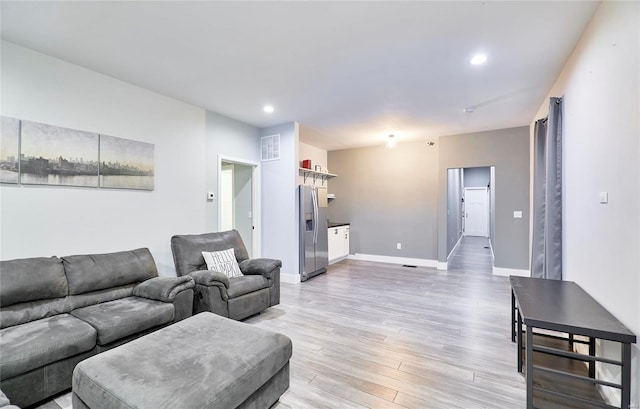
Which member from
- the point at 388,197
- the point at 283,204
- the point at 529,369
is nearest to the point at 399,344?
the point at 529,369

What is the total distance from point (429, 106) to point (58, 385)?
483 cm

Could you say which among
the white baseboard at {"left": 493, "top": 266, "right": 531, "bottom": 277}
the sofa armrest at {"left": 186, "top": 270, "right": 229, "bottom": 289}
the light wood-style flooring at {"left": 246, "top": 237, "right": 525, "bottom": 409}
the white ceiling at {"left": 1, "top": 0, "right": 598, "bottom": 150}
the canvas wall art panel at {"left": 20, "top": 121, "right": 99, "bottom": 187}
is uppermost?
the white ceiling at {"left": 1, "top": 0, "right": 598, "bottom": 150}

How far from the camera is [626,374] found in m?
1.46

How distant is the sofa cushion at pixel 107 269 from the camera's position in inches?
97.7

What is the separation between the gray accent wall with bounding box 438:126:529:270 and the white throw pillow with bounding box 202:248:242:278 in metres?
4.84

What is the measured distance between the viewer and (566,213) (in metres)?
2.70

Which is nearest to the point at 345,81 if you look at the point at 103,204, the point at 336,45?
the point at 336,45

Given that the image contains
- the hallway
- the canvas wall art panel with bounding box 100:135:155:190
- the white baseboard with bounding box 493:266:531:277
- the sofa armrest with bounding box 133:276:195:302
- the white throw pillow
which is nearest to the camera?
the sofa armrest with bounding box 133:276:195:302

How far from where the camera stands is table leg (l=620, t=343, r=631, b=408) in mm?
1445

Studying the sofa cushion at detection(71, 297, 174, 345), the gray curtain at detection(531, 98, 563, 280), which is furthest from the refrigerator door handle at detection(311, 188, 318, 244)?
the gray curtain at detection(531, 98, 563, 280)

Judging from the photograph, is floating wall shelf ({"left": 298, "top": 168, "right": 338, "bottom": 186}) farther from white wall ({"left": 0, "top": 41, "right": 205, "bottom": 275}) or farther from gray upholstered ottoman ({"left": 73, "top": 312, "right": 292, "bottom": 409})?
gray upholstered ottoman ({"left": 73, "top": 312, "right": 292, "bottom": 409})

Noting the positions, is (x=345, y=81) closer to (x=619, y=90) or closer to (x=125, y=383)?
(x=619, y=90)

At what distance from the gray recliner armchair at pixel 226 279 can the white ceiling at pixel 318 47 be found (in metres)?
1.95

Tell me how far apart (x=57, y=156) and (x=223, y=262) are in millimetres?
1971
